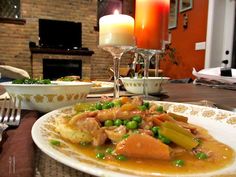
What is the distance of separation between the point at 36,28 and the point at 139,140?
6.59m

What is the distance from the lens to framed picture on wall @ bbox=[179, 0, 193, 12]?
4.83 metres

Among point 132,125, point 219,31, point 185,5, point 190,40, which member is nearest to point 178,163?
point 132,125

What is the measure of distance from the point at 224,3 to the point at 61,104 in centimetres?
429

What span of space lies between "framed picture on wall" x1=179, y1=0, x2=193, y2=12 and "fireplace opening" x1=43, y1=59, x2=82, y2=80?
2902 mm

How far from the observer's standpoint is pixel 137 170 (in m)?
0.38

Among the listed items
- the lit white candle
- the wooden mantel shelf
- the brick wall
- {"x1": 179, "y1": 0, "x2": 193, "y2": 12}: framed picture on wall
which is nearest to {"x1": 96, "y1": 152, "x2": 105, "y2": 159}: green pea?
the lit white candle

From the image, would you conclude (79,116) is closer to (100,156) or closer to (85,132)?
(85,132)

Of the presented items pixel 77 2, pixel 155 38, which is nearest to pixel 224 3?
pixel 155 38

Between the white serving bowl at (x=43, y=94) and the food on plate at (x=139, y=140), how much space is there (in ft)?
0.48

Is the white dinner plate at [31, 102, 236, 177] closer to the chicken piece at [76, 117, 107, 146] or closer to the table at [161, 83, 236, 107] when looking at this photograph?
the chicken piece at [76, 117, 107, 146]

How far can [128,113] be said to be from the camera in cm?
58

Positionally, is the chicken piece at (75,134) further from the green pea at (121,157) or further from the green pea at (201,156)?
the green pea at (201,156)

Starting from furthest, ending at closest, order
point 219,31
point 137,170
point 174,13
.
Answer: point 174,13 < point 219,31 < point 137,170

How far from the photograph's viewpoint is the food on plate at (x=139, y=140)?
416mm
